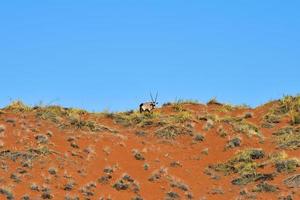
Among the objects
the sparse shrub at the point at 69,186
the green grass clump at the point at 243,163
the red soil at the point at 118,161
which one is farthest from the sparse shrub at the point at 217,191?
the sparse shrub at the point at 69,186

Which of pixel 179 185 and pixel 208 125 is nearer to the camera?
pixel 179 185

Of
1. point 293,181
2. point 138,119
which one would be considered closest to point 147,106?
point 138,119

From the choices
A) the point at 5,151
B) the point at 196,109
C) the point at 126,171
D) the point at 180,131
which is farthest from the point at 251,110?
the point at 5,151

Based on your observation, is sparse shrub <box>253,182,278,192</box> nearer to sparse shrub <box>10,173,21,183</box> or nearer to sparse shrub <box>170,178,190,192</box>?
sparse shrub <box>170,178,190,192</box>

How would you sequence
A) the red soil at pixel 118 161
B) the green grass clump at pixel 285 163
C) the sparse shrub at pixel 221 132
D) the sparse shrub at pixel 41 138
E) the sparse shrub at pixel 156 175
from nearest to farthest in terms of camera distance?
the red soil at pixel 118 161, the sparse shrub at pixel 156 175, the green grass clump at pixel 285 163, the sparse shrub at pixel 41 138, the sparse shrub at pixel 221 132

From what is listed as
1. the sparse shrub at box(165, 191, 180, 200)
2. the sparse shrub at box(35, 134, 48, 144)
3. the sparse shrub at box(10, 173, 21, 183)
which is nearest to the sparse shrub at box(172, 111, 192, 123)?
the sparse shrub at box(35, 134, 48, 144)

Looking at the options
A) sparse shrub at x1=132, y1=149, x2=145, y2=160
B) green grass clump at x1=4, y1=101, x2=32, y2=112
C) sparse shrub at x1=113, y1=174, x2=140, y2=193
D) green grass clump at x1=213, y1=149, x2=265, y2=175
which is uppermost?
green grass clump at x1=4, y1=101, x2=32, y2=112

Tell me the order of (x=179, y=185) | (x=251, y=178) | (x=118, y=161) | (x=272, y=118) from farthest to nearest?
1. (x=272, y=118)
2. (x=118, y=161)
3. (x=251, y=178)
4. (x=179, y=185)

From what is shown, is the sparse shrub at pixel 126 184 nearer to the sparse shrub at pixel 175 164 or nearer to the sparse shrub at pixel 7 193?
the sparse shrub at pixel 175 164

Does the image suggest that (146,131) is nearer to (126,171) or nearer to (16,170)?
(126,171)

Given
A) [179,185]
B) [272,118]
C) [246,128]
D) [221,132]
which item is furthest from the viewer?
[272,118]

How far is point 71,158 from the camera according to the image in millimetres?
31203

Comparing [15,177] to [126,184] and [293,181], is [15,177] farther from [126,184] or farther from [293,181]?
[293,181]

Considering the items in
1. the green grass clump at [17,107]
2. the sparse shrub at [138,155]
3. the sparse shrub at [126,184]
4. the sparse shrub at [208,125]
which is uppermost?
the green grass clump at [17,107]
